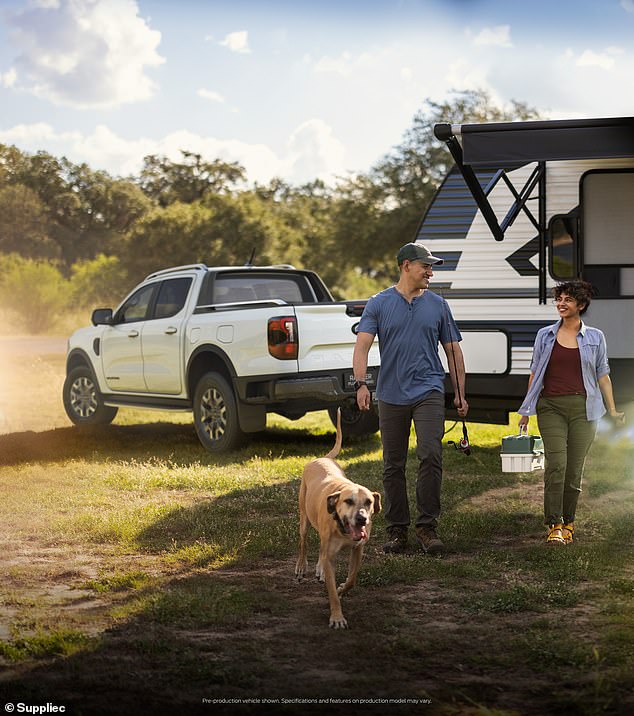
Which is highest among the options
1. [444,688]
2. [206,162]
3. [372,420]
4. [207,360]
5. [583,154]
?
[206,162]

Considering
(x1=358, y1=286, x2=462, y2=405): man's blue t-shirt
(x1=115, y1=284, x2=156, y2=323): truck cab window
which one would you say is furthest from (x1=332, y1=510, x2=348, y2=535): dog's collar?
(x1=115, y1=284, x2=156, y2=323): truck cab window

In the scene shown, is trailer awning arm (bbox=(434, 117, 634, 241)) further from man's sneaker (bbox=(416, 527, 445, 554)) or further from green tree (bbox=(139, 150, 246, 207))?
green tree (bbox=(139, 150, 246, 207))

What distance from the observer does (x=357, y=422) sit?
11.5 metres

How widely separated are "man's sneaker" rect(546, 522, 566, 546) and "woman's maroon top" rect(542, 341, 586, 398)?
0.84m

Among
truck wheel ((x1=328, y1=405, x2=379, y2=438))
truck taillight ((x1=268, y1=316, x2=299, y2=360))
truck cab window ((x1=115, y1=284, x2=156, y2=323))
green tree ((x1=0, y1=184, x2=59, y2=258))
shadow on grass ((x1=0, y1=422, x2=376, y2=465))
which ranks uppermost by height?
green tree ((x1=0, y1=184, x2=59, y2=258))

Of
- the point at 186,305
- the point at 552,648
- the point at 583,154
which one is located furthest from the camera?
the point at 186,305

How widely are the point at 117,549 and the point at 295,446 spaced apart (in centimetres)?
460

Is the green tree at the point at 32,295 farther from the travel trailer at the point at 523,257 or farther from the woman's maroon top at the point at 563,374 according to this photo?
the woman's maroon top at the point at 563,374

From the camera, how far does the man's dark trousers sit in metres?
6.67

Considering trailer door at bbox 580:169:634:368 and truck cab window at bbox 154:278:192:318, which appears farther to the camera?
truck cab window at bbox 154:278:192:318

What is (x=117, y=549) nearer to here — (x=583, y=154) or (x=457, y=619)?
(x=457, y=619)

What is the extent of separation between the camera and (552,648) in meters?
4.68

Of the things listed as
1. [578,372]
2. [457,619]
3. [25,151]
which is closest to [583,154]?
[578,372]

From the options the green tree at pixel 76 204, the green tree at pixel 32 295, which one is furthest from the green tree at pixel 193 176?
the green tree at pixel 32 295
